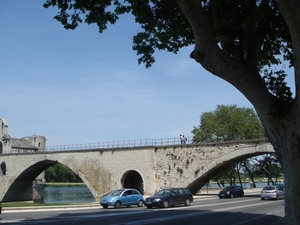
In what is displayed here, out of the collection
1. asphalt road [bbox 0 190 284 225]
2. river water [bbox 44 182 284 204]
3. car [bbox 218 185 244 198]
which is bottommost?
river water [bbox 44 182 284 204]

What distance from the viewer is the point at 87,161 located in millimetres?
45156

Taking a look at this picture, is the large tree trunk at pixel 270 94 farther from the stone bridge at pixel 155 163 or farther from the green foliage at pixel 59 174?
the green foliage at pixel 59 174

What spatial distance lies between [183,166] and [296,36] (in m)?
31.8

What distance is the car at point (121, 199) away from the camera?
75.9 ft

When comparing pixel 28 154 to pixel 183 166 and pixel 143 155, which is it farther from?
pixel 183 166

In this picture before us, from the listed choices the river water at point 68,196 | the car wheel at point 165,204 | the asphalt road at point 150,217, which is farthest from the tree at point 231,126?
the asphalt road at point 150,217

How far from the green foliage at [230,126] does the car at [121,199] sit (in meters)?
31.7

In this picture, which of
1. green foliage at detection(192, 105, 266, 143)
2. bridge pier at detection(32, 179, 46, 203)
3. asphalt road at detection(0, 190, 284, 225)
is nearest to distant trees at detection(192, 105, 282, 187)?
green foliage at detection(192, 105, 266, 143)

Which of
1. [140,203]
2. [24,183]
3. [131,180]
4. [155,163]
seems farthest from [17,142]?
[140,203]

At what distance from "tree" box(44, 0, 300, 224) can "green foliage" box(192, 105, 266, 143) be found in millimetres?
41743

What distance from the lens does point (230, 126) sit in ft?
180

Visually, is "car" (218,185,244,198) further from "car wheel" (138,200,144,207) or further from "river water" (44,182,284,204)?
"car wheel" (138,200,144,207)

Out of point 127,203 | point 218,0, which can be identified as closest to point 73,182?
point 127,203

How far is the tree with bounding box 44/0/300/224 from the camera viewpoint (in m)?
7.01
